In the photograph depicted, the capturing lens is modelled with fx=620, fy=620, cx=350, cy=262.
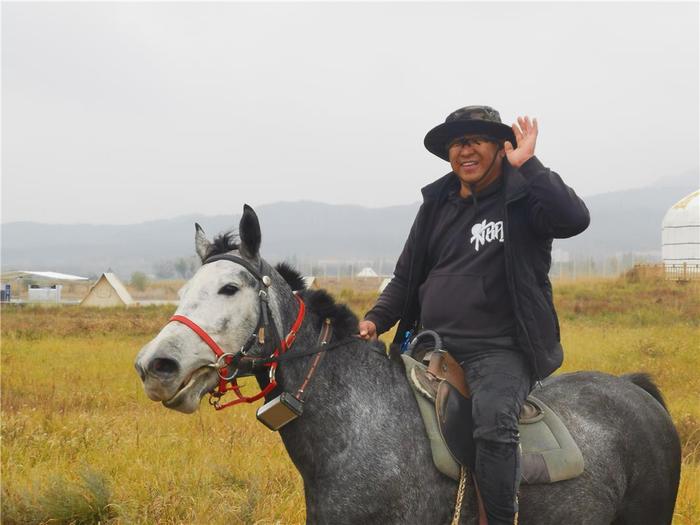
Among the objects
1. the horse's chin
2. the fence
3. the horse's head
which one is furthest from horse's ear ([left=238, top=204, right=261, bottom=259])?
the fence

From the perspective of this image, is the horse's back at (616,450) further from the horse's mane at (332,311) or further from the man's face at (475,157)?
the man's face at (475,157)

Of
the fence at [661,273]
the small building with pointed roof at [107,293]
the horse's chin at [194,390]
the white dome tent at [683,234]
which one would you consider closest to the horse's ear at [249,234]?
the horse's chin at [194,390]

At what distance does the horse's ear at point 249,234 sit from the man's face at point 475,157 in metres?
1.35

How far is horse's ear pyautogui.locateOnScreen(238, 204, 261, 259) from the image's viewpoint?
3053 millimetres

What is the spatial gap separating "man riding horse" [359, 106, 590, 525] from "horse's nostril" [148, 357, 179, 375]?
1.21m

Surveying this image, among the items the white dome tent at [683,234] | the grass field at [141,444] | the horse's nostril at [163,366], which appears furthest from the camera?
the white dome tent at [683,234]

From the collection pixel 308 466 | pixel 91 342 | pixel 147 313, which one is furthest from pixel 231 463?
pixel 147 313

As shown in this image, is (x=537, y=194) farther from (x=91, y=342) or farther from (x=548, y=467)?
(x=91, y=342)

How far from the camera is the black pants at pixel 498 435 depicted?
3.12 metres

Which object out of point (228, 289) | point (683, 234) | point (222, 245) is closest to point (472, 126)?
point (222, 245)

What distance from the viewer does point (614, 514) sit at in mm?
3934

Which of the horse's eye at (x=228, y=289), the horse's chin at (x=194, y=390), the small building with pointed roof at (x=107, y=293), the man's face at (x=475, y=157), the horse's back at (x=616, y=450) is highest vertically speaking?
the man's face at (x=475, y=157)

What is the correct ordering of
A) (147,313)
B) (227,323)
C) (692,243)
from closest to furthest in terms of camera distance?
(227,323) → (147,313) → (692,243)

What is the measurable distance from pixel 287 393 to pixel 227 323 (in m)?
0.47
